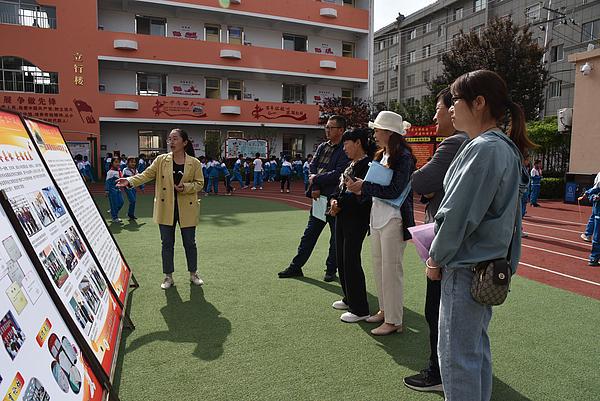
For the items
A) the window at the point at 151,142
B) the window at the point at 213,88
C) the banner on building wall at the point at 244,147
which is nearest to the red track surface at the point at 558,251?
the banner on building wall at the point at 244,147

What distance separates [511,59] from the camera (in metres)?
19.9

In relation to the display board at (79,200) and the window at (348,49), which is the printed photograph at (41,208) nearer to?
the display board at (79,200)

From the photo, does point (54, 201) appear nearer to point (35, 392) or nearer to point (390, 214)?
point (35, 392)

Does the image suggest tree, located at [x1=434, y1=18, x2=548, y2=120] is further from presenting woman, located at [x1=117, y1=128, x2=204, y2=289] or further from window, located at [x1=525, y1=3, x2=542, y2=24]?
presenting woman, located at [x1=117, y1=128, x2=204, y2=289]

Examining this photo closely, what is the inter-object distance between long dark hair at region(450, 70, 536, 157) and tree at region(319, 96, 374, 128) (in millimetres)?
22737

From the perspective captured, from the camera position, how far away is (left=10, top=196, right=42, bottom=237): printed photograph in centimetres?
229

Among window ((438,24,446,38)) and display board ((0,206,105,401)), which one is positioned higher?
window ((438,24,446,38))

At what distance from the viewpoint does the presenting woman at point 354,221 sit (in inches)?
156

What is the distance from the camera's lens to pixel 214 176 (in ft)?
56.8

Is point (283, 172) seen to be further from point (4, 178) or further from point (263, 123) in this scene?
point (4, 178)

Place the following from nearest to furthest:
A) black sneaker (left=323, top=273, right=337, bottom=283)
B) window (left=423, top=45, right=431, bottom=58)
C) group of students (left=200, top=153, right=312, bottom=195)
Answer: black sneaker (left=323, top=273, right=337, bottom=283) < group of students (left=200, top=153, right=312, bottom=195) < window (left=423, top=45, right=431, bottom=58)

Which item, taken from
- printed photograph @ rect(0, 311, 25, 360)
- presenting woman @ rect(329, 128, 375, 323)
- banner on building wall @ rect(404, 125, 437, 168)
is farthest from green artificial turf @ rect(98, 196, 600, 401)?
banner on building wall @ rect(404, 125, 437, 168)

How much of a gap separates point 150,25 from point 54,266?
2420 centimetres

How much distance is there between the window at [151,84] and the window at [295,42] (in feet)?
24.7
